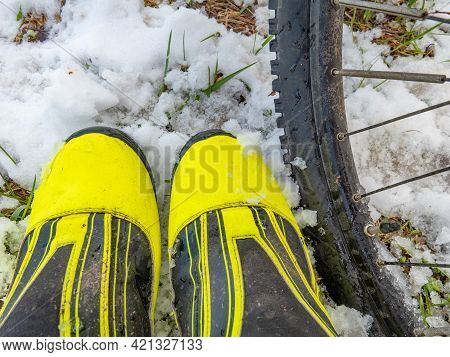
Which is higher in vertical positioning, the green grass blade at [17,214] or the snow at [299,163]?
the snow at [299,163]

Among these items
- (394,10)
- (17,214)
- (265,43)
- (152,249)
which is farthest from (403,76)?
(17,214)

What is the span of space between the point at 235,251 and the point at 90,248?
372 millimetres

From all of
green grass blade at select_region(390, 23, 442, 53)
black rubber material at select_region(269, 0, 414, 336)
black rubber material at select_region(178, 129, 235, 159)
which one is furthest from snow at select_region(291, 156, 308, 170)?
green grass blade at select_region(390, 23, 442, 53)

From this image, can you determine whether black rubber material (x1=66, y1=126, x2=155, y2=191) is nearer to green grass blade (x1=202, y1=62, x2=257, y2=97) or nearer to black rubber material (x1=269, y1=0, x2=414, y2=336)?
green grass blade (x1=202, y1=62, x2=257, y2=97)

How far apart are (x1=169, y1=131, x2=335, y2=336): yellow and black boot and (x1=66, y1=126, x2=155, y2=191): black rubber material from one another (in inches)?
4.3

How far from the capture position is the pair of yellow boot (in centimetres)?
99

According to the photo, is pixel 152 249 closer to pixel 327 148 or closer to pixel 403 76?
pixel 327 148

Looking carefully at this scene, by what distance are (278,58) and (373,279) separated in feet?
1.97

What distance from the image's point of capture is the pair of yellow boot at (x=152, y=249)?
0.99 meters

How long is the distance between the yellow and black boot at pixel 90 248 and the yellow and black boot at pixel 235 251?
9cm

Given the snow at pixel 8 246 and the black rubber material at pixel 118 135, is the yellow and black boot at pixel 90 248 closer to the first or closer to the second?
the black rubber material at pixel 118 135

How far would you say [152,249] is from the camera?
1.23 m

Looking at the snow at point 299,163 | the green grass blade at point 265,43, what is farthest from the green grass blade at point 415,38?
the snow at point 299,163

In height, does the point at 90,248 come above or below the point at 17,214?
below
